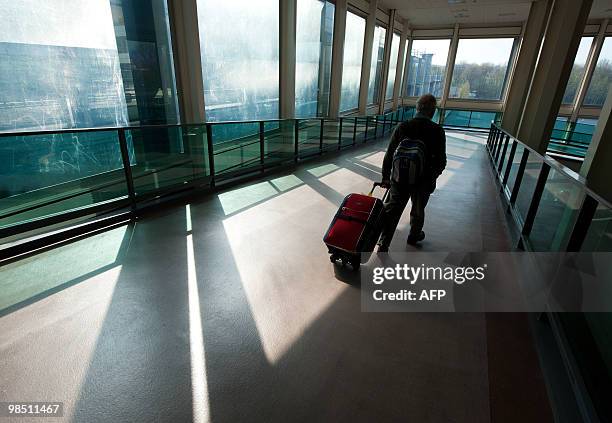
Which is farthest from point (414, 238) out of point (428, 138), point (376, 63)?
point (376, 63)

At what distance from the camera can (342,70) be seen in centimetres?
1041

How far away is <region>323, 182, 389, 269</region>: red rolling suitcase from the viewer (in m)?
2.68

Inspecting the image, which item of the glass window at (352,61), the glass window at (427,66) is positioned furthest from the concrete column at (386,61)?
A: the glass window at (427,66)

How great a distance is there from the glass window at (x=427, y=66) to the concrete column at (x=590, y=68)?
19.8 ft

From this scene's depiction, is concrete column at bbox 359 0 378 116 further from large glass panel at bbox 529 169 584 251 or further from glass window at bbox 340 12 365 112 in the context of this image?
large glass panel at bbox 529 169 584 251

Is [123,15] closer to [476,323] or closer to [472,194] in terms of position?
[476,323]

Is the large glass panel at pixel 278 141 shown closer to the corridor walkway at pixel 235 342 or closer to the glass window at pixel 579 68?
the corridor walkway at pixel 235 342

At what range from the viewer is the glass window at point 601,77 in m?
13.4

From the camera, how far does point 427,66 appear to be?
1756cm

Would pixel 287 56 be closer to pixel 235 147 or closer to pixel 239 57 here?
pixel 239 57

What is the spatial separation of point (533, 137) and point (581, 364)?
19.5ft

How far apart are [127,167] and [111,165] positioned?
0.17 m

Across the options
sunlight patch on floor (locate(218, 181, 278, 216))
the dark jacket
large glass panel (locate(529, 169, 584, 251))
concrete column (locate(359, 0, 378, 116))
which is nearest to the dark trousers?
the dark jacket

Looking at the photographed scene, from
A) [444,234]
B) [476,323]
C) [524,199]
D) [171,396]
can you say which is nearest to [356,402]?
[171,396]
